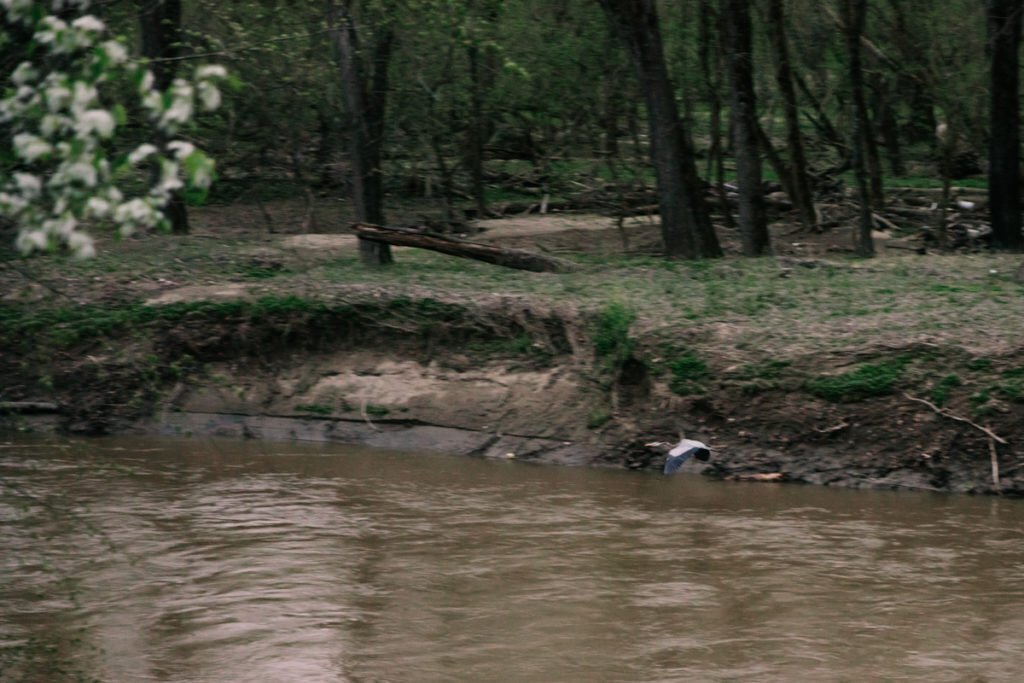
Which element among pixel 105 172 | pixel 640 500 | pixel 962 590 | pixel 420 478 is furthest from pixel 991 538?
pixel 105 172

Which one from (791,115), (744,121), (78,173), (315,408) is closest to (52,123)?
(78,173)

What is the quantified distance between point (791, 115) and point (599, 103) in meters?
2.90

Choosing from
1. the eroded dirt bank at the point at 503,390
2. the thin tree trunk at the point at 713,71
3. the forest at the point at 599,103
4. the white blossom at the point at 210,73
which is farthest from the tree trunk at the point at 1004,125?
the white blossom at the point at 210,73

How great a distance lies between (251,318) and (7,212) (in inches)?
386

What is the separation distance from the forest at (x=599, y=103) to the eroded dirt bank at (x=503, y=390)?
2.51 metres

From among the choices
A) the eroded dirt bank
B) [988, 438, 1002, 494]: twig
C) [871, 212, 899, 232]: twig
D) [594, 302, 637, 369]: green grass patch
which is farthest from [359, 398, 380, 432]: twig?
[871, 212, 899, 232]: twig

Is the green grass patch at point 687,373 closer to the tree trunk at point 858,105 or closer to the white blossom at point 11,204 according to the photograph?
the tree trunk at point 858,105

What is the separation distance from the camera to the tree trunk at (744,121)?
55.7 ft

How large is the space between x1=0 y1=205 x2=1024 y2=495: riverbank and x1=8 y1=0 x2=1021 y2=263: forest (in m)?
1.92

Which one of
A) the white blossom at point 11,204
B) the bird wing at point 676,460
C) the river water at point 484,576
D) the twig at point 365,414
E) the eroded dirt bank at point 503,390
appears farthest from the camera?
the twig at point 365,414

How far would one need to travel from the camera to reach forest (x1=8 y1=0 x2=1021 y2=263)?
16.9 meters

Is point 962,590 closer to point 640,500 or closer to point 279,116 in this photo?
point 640,500

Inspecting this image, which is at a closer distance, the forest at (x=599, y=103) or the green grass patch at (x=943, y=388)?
the green grass patch at (x=943, y=388)

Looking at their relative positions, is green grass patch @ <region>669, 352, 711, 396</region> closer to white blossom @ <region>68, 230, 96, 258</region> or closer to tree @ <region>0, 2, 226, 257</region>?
tree @ <region>0, 2, 226, 257</region>
